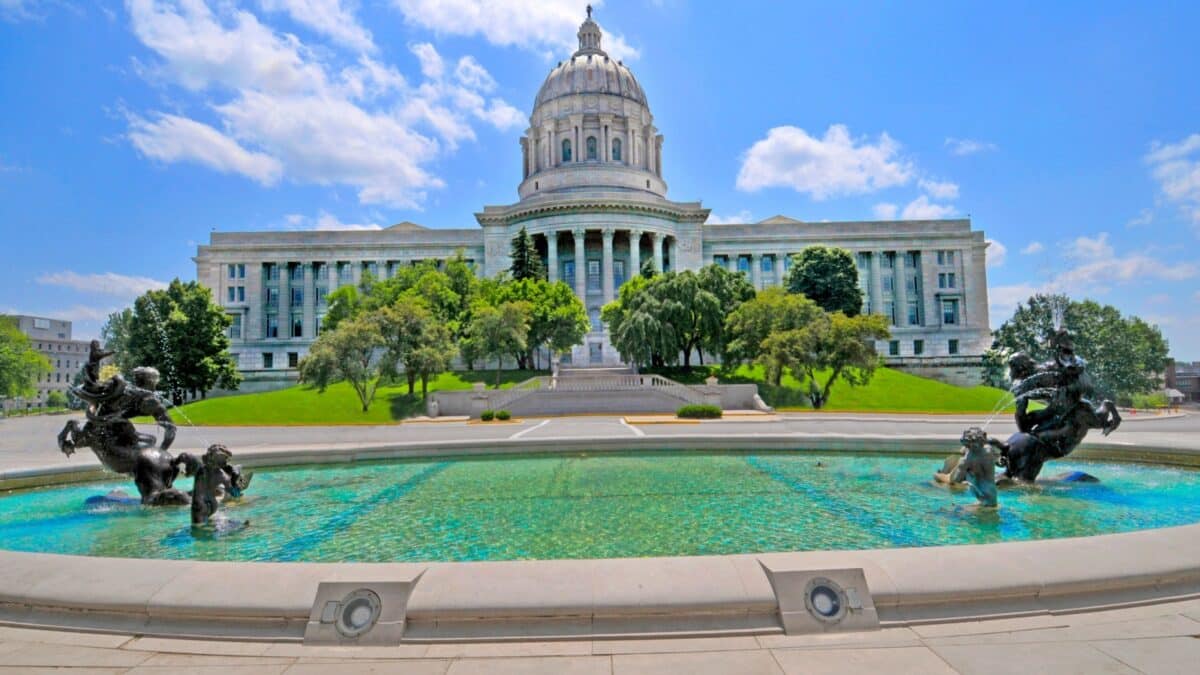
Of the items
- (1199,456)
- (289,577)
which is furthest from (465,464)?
(1199,456)

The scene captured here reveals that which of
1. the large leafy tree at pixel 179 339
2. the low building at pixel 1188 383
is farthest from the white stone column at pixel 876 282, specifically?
the low building at pixel 1188 383

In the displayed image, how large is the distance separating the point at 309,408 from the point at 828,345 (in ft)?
107

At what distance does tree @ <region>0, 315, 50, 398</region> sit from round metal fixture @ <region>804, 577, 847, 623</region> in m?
79.9

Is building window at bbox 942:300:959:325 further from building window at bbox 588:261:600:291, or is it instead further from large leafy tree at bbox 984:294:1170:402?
building window at bbox 588:261:600:291

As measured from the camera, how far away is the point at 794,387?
4750 centimetres

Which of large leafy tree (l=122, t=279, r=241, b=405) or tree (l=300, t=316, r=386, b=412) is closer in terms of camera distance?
tree (l=300, t=316, r=386, b=412)

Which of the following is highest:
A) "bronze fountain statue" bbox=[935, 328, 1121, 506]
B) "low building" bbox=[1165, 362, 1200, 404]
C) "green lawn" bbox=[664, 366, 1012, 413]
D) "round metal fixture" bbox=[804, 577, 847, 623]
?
"bronze fountain statue" bbox=[935, 328, 1121, 506]

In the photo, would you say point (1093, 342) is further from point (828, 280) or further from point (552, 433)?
point (552, 433)

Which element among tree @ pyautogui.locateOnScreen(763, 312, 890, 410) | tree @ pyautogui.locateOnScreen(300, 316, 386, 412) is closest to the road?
tree @ pyautogui.locateOnScreen(300, 316, 386, 412)

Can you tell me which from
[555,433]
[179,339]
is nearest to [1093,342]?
[555,433]

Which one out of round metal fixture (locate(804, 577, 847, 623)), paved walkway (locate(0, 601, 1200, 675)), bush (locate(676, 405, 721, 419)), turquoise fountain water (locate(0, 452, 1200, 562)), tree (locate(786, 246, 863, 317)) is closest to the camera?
paved walkway (locate(0, 601, 1200, 675))

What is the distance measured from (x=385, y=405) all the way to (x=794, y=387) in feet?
91.7

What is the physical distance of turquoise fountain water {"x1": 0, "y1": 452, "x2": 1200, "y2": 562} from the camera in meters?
8.40

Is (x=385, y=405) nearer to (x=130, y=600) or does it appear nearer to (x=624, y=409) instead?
(x=624, y=409)
